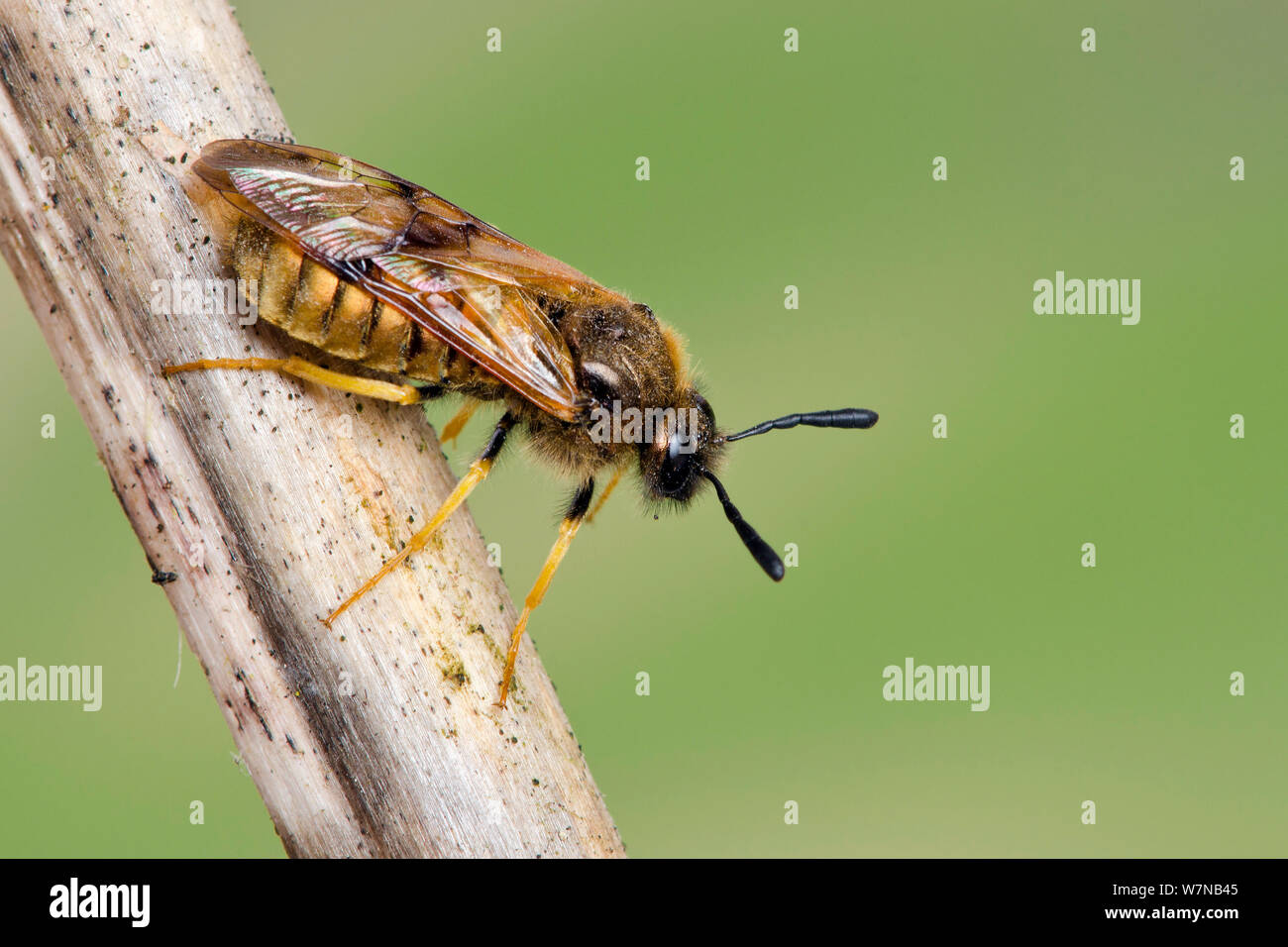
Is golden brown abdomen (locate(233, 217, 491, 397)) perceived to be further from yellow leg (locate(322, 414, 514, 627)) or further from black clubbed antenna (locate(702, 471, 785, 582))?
black clubbed antenna (locate(702, 471, 785, 582))

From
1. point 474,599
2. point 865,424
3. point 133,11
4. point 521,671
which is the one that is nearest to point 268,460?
point 474,599

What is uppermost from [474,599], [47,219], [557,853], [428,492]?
[47,219]

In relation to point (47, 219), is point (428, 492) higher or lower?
lower

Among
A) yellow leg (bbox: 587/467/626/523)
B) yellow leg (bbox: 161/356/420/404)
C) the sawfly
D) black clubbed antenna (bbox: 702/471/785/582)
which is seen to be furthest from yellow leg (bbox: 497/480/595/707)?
yellow leg (bbox: 161/356/420/404)

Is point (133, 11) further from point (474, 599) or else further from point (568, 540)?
point (568, 540)

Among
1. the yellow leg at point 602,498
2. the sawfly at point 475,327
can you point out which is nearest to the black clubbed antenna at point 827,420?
the sawfly at point 475,327

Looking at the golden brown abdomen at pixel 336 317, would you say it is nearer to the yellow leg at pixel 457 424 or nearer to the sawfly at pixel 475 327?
the sawfly at pixel 475 327

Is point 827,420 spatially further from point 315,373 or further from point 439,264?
point 315,373

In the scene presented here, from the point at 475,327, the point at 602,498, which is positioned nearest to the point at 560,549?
the point at 602,498
